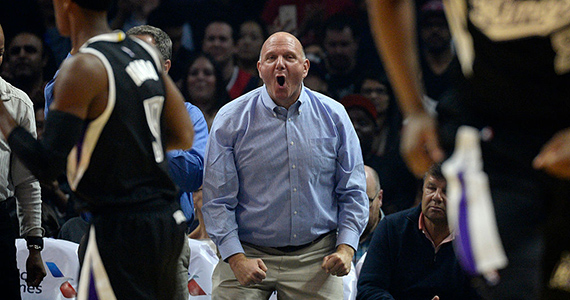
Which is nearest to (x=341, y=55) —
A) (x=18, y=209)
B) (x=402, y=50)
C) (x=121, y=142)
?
(x=18, y=209)

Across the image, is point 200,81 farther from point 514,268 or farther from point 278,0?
point 514,268

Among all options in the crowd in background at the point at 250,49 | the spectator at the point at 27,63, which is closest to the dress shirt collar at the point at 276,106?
the crowd in background at the point at 250,49

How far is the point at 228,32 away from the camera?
700 cm

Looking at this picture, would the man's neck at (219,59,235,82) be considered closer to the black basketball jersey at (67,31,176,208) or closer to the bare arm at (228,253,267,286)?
the bare arm at (228,253,267,286)

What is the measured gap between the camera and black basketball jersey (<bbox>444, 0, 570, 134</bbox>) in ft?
5.74

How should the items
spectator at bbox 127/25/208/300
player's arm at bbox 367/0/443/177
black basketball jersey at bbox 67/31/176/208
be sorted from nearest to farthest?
player's arm at bbox 367/0/443/177
black basketball jersey at bbox 67/31/176/208
spectator at bbox 127/25/208/300

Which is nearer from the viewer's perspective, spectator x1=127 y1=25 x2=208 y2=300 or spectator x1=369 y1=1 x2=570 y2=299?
spectator x1=369 y1=1 x2=570 y2=299

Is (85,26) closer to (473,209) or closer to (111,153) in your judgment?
(111,153)

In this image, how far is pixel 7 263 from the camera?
3824 mm

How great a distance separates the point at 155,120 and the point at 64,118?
1.25 feet

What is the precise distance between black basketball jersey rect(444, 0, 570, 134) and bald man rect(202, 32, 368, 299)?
2119mm

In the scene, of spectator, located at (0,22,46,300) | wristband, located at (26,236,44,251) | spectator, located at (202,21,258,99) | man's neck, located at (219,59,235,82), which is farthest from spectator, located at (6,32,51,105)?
wristband, located at (26,236,44,251)

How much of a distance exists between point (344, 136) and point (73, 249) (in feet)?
5.87

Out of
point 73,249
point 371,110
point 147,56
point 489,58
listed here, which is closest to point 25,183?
point 73,249
